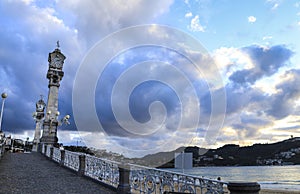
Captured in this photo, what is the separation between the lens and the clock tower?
2972 cm

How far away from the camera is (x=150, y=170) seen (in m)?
7.86

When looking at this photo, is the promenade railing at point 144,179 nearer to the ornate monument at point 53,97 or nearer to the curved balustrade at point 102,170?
the curved balustrade at point 102,170

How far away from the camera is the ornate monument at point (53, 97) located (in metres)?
29.7

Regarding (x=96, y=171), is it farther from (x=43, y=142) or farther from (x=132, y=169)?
(x=43, y=142)

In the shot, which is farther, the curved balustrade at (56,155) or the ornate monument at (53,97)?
the ornate monument at (53,97)

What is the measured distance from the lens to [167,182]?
721 centimetres

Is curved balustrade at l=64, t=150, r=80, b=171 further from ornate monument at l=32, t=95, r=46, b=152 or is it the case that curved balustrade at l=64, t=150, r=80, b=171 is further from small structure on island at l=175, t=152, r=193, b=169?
ornate monument at l=32, t=95, r=46, b=152

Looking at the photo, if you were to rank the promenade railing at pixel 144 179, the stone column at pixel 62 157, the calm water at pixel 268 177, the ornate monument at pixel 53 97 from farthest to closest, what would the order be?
the calm water at pixel 268 177 → the ornate monument at pixel 53 97 → the stone column at pixel 62 157 → the promenade railing at pixel 144 179

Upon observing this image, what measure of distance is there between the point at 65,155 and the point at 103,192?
8.24 m

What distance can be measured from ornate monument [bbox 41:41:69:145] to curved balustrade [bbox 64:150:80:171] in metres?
14.1

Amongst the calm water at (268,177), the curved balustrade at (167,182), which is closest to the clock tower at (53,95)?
the curved balustrade at (167,182)

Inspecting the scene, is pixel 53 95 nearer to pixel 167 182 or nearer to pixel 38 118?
pixel 38 118

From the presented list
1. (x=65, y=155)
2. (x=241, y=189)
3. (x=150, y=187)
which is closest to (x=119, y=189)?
(x=150, y=187)

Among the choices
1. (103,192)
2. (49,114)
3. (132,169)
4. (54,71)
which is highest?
(54,71)
